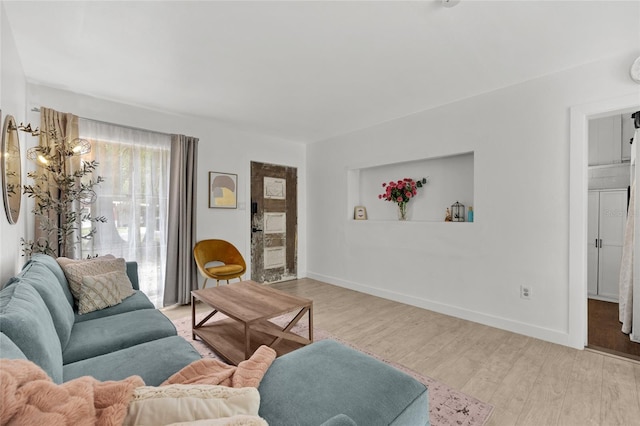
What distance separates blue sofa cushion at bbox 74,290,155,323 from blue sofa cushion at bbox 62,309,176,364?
0.10 metres

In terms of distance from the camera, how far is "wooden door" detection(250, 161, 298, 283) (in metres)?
4.83

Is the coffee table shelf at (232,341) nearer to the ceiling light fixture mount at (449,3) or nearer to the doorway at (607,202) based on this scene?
the ceiling light fixture mount at (449,3)

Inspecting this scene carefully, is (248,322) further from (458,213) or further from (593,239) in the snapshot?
(593,239)

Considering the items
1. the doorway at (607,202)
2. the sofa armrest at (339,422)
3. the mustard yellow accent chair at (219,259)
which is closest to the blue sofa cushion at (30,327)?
the sofa armrest at (339,422)

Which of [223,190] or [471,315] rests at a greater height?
[223,190]

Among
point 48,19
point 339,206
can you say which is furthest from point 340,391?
point 339,206

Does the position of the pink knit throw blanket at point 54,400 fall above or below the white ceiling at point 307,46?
below

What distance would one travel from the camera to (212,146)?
429cm

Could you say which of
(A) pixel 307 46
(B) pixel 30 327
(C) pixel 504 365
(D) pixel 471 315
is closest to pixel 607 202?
(D) pixel 471 315

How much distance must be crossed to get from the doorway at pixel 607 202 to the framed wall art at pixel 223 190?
16.3 feet

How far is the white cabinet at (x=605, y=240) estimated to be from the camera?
3.86m

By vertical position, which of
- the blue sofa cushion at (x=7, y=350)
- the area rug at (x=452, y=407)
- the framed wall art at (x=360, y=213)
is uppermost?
the framed wall art at (x=360, y=213)

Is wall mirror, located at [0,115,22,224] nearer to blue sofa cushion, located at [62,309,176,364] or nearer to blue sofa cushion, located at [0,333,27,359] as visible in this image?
blue sofa cushion, located at [62,309,176,364]

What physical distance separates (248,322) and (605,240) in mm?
4827
